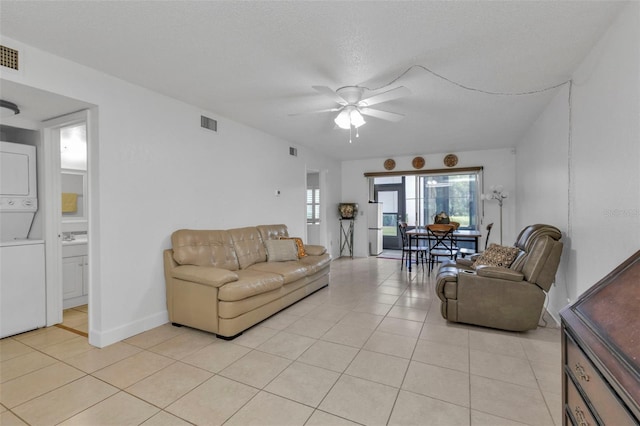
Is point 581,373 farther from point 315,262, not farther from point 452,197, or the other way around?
point 452,197

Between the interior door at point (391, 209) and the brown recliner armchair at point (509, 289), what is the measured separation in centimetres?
523

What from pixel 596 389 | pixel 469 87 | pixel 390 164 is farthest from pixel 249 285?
pixel 390 164

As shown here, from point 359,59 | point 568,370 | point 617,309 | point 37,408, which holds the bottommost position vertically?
point 37,408

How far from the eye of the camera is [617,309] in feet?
3.74

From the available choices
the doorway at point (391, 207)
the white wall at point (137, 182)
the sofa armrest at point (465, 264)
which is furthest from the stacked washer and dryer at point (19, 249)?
the doorway at point (391, 207)

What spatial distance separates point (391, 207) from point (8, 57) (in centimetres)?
789

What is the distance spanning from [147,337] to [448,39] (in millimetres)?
3693

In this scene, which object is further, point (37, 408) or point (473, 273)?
point (473, 273)

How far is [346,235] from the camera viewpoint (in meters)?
7.64

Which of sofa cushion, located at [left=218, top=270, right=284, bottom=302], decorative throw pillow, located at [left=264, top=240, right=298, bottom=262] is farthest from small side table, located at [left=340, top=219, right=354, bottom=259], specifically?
sofa cushion, located at [left=218, top=270, right=284, bottom=302]

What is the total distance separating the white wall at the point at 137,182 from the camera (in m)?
2.66

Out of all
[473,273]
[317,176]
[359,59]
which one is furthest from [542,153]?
[317,176]

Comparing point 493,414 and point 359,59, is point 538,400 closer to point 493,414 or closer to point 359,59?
point 493,414

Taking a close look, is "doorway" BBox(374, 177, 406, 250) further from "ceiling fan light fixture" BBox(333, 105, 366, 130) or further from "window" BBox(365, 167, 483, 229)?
"ceiling fan light fixture" BBox(333, 105, 366, 130)
